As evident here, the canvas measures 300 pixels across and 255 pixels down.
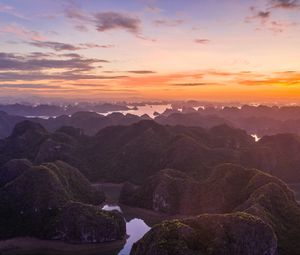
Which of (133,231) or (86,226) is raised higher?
(86,226)

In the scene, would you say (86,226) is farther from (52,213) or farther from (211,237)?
(211,237)

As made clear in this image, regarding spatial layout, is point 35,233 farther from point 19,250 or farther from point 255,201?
point 255,201

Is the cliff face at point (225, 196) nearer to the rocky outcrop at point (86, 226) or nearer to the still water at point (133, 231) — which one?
the still water at point (133, 231)

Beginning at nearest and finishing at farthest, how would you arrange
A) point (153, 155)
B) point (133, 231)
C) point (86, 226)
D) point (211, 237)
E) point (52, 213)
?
point (211, 237)
point (86, 226)
point (52, 213)
point (133, 231)
point (153, 155)

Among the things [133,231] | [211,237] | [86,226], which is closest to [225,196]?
[133,231]

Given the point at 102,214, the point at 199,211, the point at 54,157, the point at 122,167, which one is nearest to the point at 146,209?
the point at 199,211

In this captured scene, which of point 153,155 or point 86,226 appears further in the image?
point 153,155
